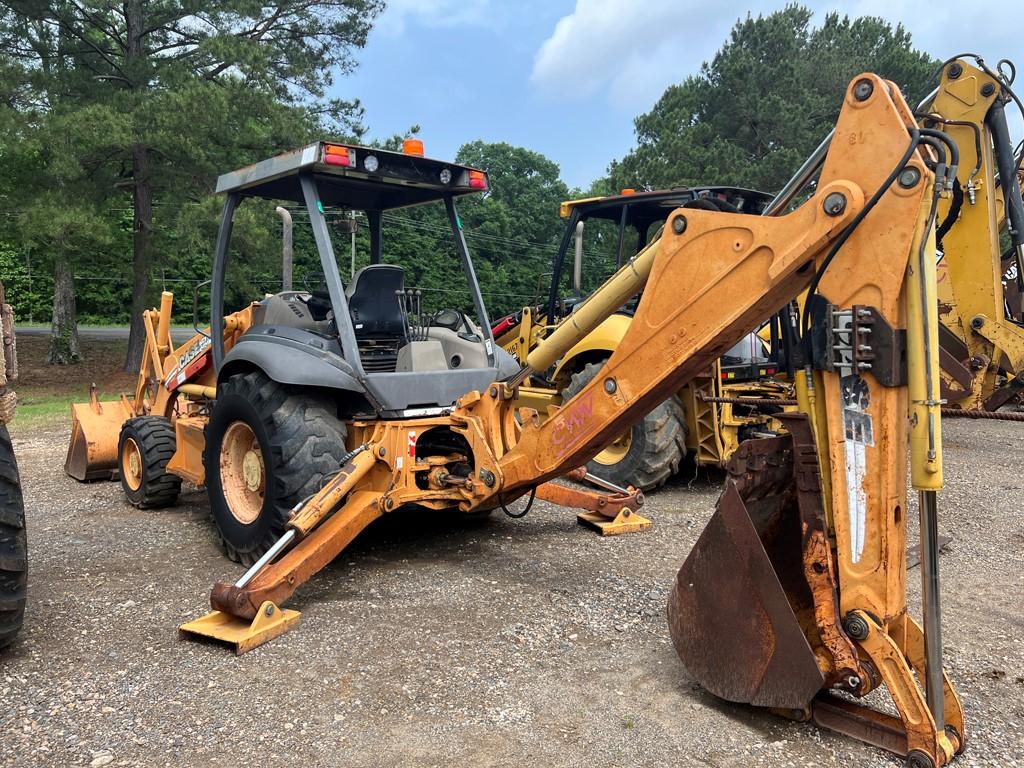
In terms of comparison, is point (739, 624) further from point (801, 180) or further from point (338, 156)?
point (338, 156)

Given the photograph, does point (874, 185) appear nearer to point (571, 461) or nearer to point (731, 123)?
point (571, 461)

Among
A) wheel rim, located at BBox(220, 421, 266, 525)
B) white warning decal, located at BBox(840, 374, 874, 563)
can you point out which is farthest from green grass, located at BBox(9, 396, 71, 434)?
white warning decal, located at BBox(840, 374, 874, 563)

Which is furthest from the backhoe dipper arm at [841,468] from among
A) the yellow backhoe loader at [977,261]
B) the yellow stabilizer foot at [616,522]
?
the yellow backhoe loader at [977,261]

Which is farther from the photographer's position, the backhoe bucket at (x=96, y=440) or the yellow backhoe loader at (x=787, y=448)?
the backhoe bucket at (x=96, y=440)

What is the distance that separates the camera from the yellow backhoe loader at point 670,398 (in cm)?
625

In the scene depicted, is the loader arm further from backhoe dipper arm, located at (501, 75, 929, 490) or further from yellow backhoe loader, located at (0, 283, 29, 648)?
yellow backhoe loader, located at (0, 283, 29, 648)

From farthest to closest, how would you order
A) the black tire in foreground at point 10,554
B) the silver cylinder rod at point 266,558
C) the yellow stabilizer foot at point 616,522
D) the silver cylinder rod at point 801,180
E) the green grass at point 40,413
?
the green grass at point 40,413
the yellow stabilizer foot at point 616,522
the silver cylinder rod at point 266,558
the black tire in foreground at point 10,554
the silver cylinder rod at point 801,180

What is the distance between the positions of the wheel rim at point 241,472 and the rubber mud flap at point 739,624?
2.67 metres

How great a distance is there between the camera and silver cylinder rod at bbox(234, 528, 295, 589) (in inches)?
143

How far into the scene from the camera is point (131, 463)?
20.0 feet

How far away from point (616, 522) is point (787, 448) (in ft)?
8.12

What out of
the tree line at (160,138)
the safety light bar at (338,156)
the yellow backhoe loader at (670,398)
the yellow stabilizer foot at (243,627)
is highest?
the tree line at (160,138)

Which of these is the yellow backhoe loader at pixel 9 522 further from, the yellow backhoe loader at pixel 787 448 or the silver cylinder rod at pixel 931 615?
the silver cylinder rod at pixel 931 615

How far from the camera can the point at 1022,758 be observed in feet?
8.63
